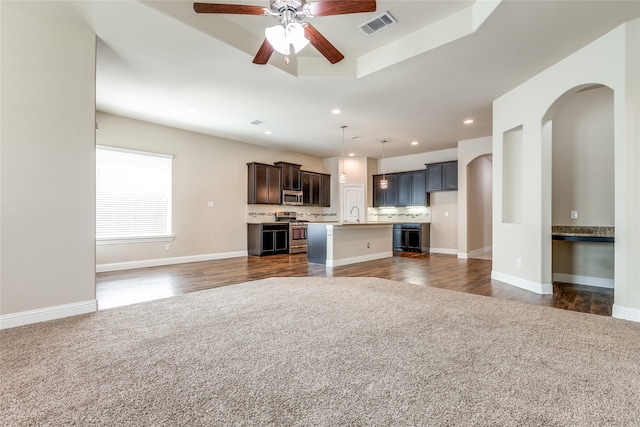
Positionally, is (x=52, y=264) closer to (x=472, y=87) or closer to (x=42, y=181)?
(x=42, y=181)

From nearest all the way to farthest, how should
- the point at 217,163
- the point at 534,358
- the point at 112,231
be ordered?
the point at 534,358 < the point at 112,231 < the point at 217,163

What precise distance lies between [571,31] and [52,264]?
19.0 ft

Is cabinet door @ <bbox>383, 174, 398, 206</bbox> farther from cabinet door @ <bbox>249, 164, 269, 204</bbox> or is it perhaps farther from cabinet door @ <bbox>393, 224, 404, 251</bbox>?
cabinet door @ <bbox>249, 164, 269, 204</bbox>

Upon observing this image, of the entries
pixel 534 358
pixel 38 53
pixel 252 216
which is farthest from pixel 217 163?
pixel 534 358

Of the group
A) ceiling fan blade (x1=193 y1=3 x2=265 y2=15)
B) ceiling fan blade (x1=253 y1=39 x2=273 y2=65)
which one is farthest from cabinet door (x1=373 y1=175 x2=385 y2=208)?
ceiling fan blade (x1=193 y1=3 x2=265 y2=15)

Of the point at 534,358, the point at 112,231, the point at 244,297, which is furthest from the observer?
the point at 112,231

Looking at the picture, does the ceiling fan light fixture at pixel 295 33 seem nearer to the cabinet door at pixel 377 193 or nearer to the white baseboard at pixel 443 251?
the white baseboard at pixel 443 251

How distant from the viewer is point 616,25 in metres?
3.07

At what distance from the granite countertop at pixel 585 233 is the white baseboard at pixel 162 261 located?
6459 mm

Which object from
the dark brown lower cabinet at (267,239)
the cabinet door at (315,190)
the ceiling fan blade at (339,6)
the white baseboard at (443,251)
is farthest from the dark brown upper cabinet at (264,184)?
the ceiling fan blade at (339,6)

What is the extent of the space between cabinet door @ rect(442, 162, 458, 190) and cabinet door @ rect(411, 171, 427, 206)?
651 millimetres

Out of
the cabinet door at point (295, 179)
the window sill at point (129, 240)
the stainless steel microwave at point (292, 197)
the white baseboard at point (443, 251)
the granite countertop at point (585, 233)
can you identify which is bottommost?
the white baseboard at point (443, 251)

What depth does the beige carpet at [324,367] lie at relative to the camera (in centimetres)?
152

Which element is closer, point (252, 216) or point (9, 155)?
point (9, 155)
